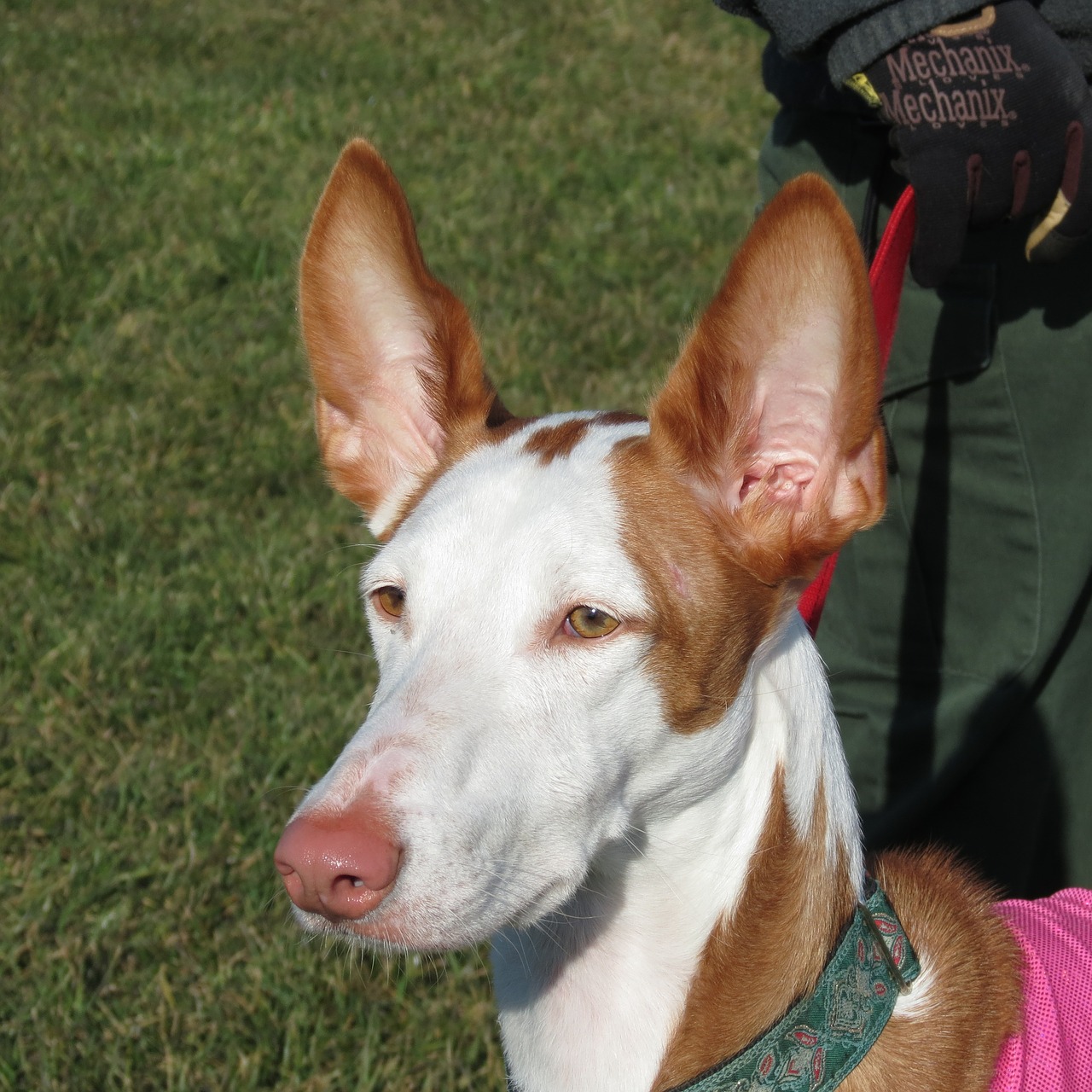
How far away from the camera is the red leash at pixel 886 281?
8.84 feet

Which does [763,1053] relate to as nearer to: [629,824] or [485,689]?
[629,824]

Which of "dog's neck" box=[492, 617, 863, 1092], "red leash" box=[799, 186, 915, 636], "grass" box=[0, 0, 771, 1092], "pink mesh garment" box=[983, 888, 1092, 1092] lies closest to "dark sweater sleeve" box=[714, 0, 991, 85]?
"red leash" box=[799, 186, 915, 636]

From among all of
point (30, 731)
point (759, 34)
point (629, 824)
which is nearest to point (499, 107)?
point (759, 34)

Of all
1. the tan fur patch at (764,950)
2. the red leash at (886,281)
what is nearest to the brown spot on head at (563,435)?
the red leash at (886,281)

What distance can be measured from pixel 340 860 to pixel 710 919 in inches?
29.3

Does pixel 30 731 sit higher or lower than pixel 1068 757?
higher

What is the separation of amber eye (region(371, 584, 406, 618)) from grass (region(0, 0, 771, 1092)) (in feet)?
5.13

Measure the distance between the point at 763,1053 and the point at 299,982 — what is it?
187 centimetres

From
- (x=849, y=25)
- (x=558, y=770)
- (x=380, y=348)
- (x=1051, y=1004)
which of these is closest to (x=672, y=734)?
(x=558, y=770)

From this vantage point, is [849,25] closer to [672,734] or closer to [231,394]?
[672,734]

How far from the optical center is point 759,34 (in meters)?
10.9

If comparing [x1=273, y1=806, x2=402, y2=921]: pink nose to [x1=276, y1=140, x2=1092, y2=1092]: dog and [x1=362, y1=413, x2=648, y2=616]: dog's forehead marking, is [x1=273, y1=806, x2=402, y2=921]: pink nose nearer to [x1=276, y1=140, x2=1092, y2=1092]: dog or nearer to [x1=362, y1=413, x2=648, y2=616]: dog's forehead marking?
[x1=276, y1=140, x2=1092, y2=1092]: dog

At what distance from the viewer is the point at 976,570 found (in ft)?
12.0

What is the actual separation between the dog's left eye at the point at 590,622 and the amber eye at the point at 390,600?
0.34 meters
